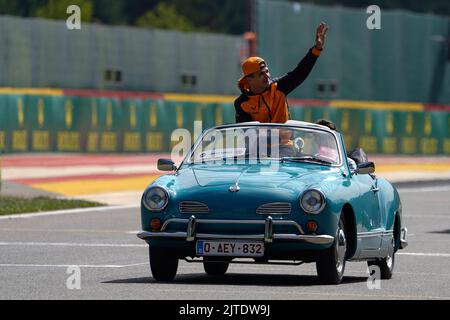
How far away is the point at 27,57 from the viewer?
135 feet

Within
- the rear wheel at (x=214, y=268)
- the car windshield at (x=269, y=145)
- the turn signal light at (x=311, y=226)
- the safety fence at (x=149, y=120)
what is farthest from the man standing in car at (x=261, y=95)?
the safety fence at (x=149, y=120)

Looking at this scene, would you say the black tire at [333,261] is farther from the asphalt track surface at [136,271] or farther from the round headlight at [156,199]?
the round headlight at [156,199]

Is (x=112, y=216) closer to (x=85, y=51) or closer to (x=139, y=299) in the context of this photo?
(x=139, y=299)

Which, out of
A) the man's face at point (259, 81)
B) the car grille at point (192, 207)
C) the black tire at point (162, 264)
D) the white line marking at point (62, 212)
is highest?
the man's face at point (259, 81)

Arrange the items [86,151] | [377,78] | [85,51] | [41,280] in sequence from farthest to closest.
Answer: [377,78] < [85,51] < [86,151] < [41,280]

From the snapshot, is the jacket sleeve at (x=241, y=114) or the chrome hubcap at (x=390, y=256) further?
the jacket sleeve at (x=241, y=114)

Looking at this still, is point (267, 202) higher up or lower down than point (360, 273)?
higher up

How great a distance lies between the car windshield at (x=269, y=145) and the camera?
13367 mm

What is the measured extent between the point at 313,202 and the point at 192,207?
1.00 m

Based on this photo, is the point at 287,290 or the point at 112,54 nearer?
the point at 287,290

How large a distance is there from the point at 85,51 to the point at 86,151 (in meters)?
4.63

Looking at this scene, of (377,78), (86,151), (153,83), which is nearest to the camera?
(86,151)

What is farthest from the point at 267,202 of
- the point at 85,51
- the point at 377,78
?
the point at 377,78

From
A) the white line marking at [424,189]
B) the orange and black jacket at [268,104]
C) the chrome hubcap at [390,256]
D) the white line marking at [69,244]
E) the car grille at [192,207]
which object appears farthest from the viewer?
the white line marking at [424,189]
